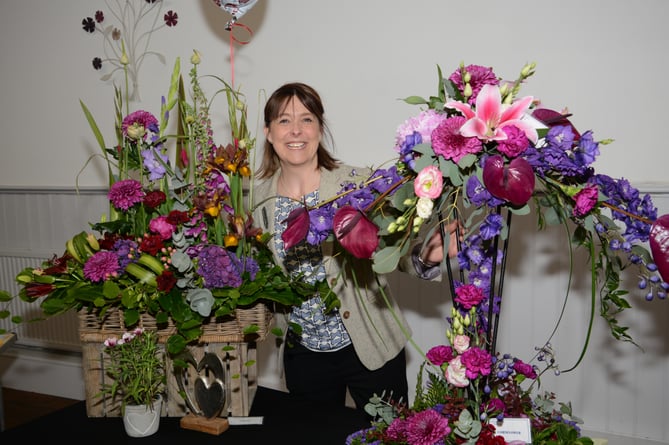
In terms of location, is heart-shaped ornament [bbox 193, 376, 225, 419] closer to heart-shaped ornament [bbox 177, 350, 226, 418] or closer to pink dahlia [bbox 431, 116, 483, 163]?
heart-shaped ornament [bbox 177, 350, 226, 418]

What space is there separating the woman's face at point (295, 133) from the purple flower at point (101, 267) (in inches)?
25.1

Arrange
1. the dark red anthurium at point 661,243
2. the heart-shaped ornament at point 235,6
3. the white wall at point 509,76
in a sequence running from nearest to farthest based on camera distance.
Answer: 1. the dark red anthurium at point 661,243
2. the heart-shaped ornament at point 235,6
3. the white wall at point 509,76

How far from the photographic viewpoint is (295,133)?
175 centimetres

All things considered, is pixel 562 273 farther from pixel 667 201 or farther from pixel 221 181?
pixel 221 181

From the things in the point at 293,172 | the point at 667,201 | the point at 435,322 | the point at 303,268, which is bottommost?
the point at 435,322

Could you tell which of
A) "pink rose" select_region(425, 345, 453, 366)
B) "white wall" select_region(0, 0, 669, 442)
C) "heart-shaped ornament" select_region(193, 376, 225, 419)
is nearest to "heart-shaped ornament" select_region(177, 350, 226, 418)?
"heart-shaped ornament" select_region(193, 376, 225, 419)

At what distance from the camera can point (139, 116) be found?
135cm

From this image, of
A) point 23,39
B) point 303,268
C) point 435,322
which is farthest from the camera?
point 23,39

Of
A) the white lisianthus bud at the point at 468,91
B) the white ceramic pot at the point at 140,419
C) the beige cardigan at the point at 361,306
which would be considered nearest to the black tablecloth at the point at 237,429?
the white ceramic pot at the point at 140,419

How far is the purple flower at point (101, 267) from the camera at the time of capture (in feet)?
4.28

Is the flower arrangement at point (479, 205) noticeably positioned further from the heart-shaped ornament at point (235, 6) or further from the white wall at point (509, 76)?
the white wall at point (509, 76)

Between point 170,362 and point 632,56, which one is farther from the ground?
point 632,56

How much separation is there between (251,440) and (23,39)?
9.38 ft

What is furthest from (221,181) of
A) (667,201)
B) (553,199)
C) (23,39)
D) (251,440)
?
(23,39)
